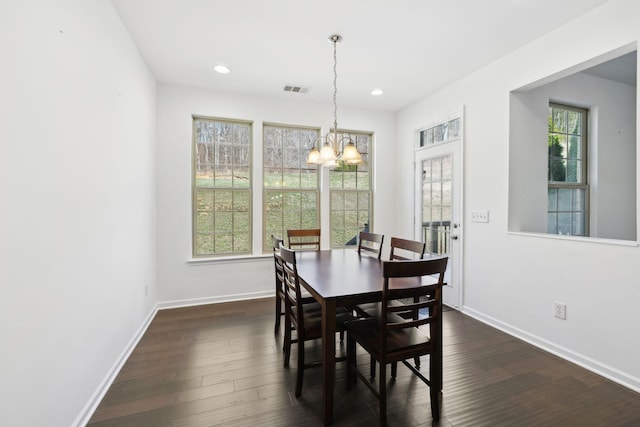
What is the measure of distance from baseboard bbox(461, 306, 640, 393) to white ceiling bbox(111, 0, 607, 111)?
9.22 ft

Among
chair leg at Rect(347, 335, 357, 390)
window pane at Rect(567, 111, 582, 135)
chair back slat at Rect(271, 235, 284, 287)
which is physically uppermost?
window pane at Rect(567, 111, 582, 135)

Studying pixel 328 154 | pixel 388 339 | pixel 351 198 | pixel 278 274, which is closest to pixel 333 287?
→ pixel 388 339

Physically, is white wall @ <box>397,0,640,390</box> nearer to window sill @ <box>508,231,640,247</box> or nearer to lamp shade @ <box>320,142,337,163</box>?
window sill @ <box>508,231,640,247</box>

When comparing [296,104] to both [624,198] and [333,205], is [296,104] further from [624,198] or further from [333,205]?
[624,198]

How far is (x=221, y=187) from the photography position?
3.93 metres

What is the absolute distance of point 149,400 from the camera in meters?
1.90

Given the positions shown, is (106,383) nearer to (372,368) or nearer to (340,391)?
(340,391)

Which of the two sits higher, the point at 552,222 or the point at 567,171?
the point at 567,171

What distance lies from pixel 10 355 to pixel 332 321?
1.43 metres

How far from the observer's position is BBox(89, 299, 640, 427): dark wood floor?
5.68 ft

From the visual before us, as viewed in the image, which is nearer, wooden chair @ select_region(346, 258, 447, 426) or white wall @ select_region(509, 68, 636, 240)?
wooden chair @ select_region(346, 258, 447, 426)

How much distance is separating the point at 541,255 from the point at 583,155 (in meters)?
1.75

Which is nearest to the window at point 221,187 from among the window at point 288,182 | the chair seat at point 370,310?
the window at point 288,182

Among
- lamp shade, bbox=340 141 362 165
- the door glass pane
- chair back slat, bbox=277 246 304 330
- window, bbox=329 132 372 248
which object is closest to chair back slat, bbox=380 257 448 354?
chair back slat, bbox=277 246 304 330
